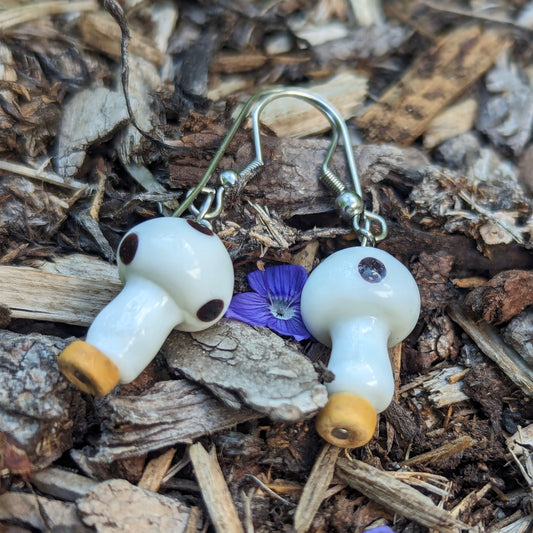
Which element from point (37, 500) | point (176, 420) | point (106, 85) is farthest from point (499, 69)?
point (37, 500)

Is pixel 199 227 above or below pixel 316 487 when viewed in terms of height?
above

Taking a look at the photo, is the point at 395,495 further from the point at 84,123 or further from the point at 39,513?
the point at 84,123

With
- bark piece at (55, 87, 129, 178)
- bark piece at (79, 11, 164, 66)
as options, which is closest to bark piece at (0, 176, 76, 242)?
bark piece at (55, 87, 129, 178)

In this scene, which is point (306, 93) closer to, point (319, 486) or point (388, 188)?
point (388, 188)

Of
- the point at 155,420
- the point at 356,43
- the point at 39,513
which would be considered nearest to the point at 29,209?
the point at 155,420

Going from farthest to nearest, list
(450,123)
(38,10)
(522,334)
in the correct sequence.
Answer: (450,123) → (38,10) → (522,334)

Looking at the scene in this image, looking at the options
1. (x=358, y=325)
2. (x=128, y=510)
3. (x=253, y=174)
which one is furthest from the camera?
(x=253, y=174)

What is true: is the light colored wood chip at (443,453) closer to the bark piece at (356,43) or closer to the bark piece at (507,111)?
the bark piece at (507,111)
